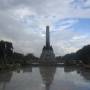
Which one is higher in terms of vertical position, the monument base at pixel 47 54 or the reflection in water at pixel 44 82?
the monument base at pixel 47 54

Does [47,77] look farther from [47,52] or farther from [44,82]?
[47,52]

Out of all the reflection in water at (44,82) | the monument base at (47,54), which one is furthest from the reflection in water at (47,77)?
the monument base at (47,54)

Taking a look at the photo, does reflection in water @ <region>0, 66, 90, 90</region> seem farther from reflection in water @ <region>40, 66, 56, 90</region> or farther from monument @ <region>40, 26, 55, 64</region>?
monument @ <region>40, 26, 55, 64</region>

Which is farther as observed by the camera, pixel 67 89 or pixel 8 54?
pixel 8 54

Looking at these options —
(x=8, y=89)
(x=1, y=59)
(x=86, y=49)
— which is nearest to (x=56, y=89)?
(x=8, y=89)

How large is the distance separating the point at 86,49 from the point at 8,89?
184ft

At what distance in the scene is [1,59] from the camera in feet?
176

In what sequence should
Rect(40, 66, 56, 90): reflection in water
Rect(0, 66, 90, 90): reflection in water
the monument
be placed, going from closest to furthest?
Rect(0, 66, 90, 90): reflection in water < Rect(40, 66, 56, 90): reflection in water < the monument

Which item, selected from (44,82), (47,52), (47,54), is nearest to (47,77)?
(44,82)

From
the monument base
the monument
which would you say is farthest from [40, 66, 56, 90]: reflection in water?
the monument base

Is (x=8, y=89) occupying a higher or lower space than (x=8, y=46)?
lower

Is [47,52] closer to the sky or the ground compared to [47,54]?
closer to the sky

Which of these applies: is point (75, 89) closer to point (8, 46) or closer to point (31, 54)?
point (8, 46)

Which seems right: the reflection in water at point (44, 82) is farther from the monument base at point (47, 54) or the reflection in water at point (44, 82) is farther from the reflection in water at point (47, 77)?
the monument base at point (47, 54)
